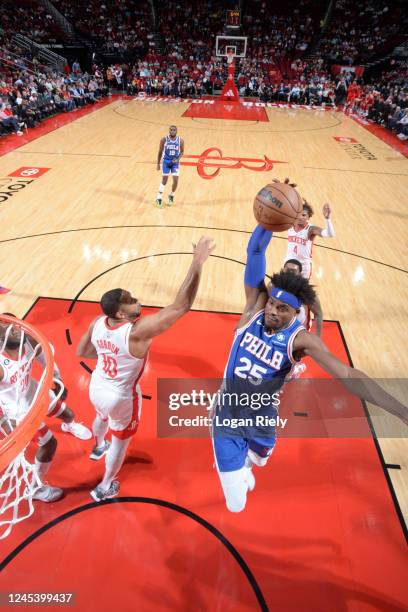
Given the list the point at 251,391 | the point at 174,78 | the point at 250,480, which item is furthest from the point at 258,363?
the point at 174,78

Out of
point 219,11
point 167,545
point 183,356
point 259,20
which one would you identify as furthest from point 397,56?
point 167,545

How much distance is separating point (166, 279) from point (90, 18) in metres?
29.7

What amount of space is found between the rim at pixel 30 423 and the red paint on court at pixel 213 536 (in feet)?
4.14

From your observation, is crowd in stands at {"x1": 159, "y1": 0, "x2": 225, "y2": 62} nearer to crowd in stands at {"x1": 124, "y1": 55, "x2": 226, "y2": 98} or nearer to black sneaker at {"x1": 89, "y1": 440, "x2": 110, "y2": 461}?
crowd in stands at {"x1": 124, "y1": 55, "x2": 226, "y2": 98}

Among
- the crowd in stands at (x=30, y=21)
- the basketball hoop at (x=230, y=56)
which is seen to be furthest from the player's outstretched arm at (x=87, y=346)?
the crowd in stands at (x=30, y=21)

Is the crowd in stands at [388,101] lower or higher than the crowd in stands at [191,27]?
lower

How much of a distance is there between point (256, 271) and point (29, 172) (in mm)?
9429

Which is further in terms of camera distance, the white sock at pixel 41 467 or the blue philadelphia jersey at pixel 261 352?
the white sock at pixel 41 467

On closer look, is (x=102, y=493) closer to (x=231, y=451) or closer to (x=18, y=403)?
(x=18, y=403)

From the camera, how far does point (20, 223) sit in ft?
24.7

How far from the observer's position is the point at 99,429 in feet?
10.5

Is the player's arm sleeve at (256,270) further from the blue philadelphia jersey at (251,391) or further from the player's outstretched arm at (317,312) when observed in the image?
the player's outstretched arm at (317,312)

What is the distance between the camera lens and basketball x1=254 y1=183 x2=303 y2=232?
3.01 meters

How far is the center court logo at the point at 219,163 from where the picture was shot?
10984 mm
